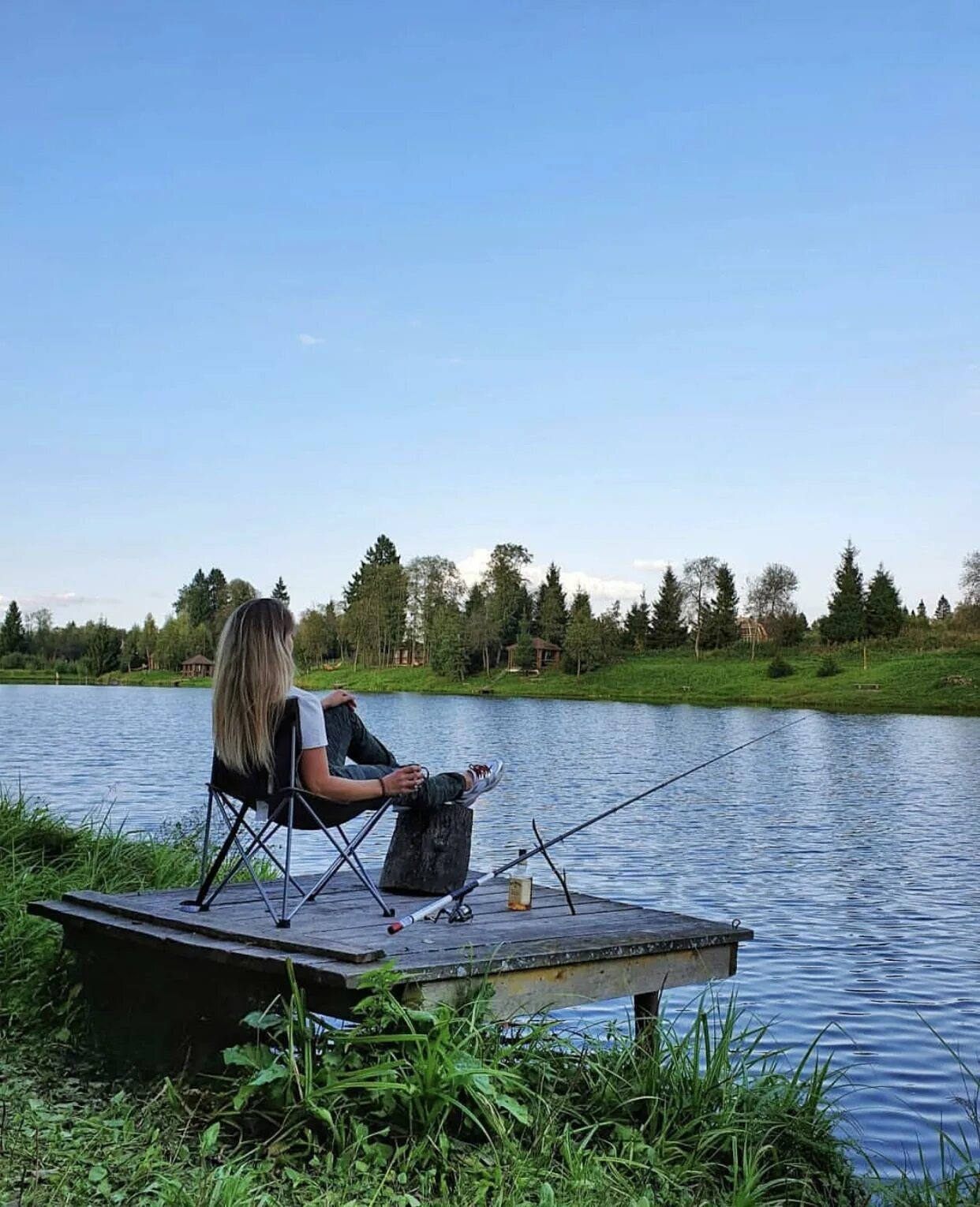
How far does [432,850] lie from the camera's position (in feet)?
18.7

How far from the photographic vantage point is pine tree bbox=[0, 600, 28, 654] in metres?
117

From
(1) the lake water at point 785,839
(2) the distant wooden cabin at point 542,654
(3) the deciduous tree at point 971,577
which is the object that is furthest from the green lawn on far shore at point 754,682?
(1) the lake water at point 785,839

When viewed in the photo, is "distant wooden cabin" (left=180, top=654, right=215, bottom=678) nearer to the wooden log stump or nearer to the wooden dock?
the wooden log stump

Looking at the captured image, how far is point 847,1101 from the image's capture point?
18.8 feet

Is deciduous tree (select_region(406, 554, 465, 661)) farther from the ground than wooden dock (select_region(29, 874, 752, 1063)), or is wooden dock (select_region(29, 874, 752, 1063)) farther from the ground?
deciduous tree (select_region(406, 554, 465, 661))

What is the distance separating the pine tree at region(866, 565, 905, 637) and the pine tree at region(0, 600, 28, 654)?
8544 cm

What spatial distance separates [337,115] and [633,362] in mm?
12226

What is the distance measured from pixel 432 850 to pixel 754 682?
2234 inches

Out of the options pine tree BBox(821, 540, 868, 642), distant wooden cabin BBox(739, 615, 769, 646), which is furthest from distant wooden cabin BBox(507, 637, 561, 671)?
pine tree BBox(821, 540, 868, 642)

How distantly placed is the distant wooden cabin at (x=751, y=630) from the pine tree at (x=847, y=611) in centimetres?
811

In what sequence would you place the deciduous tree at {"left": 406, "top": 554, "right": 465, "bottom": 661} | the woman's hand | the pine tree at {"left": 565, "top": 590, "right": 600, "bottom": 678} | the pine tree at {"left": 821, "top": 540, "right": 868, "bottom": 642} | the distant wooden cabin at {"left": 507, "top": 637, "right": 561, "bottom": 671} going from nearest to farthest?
the woman's hand → the pine tree at {"left": 821, "top": 540, "right": 868, "bottom": 642} → the pine tree at {"left": 565, "top": 590, "right": 600, "bottom": 678} → the distant wooden cabin at {"left": 507, "top": 637, "right": 561, "bottom": 671} → the deciduous tree at {"left": 406, "top": 554, "right": 465, "bottom": 661}

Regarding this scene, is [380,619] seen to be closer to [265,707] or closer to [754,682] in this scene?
[754,682]

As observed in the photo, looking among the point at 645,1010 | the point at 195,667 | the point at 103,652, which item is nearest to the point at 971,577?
the point at 645,1010

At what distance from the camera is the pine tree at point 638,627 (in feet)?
259
